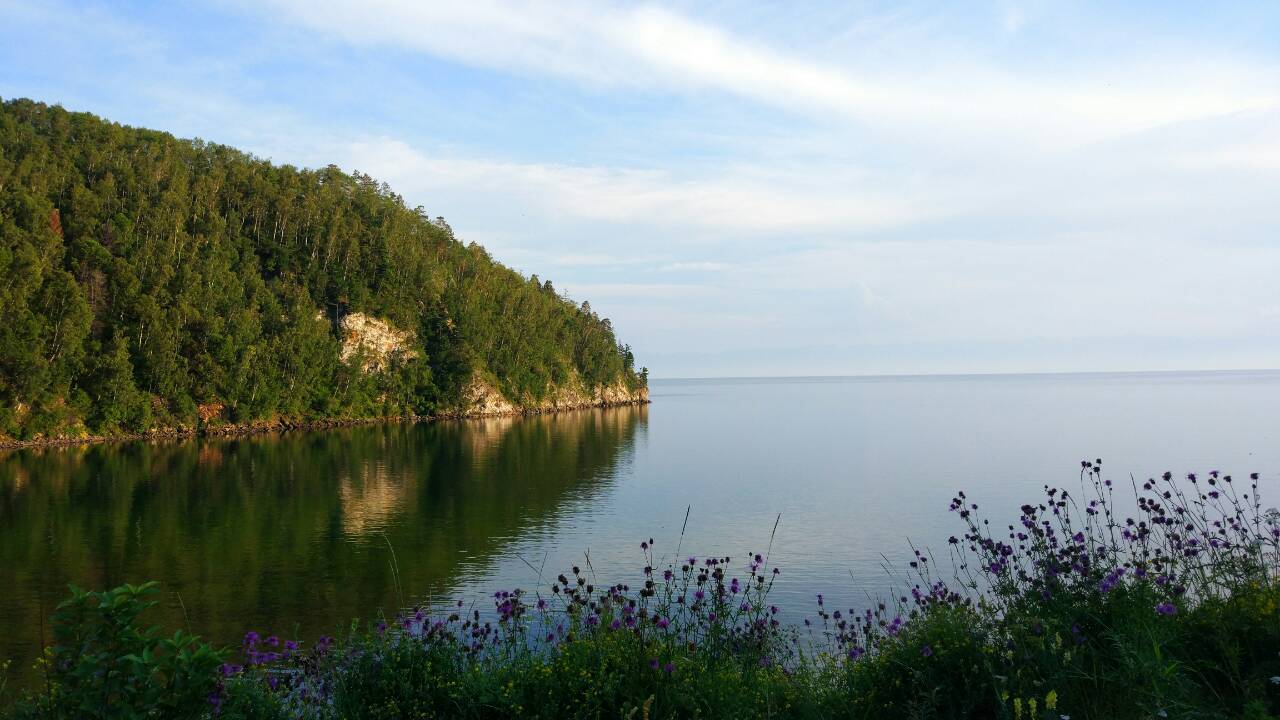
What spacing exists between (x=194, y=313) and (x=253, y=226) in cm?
3256

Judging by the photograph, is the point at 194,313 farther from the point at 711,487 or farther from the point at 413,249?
the point at 711,487

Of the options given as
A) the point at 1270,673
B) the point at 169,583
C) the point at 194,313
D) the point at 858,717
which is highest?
the point at 194,313

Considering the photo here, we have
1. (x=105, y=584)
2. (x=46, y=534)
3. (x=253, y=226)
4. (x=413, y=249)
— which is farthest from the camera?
(x=413, y=249)

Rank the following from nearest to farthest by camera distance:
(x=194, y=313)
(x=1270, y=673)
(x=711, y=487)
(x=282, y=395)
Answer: (x=1270, y=673) < (x=711, y=487) < (x=194, y=313) < (x=282, y=395)

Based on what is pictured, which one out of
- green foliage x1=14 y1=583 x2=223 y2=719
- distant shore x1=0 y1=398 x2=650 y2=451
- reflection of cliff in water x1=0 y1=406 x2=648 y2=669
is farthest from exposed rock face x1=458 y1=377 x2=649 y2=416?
green foliage x1=14 y1=583 x2=223 y2=719

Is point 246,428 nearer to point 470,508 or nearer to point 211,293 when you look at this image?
point 211,293

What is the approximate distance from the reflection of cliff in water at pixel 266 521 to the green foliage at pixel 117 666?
12.3ft

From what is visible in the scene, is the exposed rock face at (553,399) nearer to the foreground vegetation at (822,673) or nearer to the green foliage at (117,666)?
the foreground vegetation at (822,673)

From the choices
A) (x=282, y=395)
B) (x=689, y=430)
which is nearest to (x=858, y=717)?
(x=689, y=430)

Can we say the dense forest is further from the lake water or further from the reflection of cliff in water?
the reflection of cliff in water

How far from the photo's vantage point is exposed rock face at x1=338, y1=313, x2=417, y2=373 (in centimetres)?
10888

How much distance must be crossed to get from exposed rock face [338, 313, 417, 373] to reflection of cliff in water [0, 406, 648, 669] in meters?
42.0

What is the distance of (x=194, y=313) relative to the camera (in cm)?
8275

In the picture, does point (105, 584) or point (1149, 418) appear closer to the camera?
point (105, 584)
